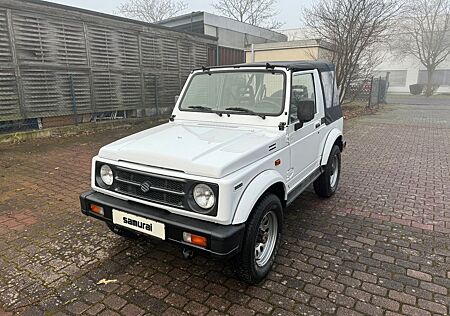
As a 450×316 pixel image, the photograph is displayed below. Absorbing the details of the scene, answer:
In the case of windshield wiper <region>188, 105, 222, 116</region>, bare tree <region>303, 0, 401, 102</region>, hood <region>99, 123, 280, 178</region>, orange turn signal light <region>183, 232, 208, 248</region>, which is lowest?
orange turn signal light <region>183, 232, 208, 248</region>

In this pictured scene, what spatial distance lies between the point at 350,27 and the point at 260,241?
14.7 meters

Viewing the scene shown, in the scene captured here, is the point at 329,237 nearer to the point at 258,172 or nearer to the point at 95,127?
the point at 258,172

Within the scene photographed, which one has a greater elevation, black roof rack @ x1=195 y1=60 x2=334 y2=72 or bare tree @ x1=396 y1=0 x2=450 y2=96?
bare tree @ x1=396 y1=0 x2=450 y2=96

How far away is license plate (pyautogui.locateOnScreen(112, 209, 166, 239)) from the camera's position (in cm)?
256

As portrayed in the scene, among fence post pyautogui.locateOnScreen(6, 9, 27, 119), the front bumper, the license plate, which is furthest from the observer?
fence post pyautogui.locateOnScreen(6, 9, 27, 119)

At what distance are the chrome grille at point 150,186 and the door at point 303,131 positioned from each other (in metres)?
1.37

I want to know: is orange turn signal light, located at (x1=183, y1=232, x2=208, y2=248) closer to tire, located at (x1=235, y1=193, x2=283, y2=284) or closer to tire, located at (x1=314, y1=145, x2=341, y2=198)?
tire, located at (x1=235, y1=193, x2=283, y2=284)

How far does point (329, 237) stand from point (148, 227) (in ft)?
6.98

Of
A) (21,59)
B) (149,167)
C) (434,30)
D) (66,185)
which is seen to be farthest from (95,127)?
(434,30)

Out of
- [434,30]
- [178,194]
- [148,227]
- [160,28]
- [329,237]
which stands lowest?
[329,237]

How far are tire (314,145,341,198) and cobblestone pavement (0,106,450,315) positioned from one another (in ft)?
0.51

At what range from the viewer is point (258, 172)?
109 inches

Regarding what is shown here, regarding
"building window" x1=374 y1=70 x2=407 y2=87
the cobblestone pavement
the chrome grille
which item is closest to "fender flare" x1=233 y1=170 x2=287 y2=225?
the chrome grille

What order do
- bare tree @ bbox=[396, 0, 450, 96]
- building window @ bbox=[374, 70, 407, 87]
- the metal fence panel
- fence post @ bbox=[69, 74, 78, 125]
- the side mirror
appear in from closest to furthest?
the side mirror < the metal fence panel < fence post @ bbox=[69, 74, 78, 125] < bare tree @ bbox=[396, 0, 450, 96] < building window @ bbox=[374, 70, 407, 87]
